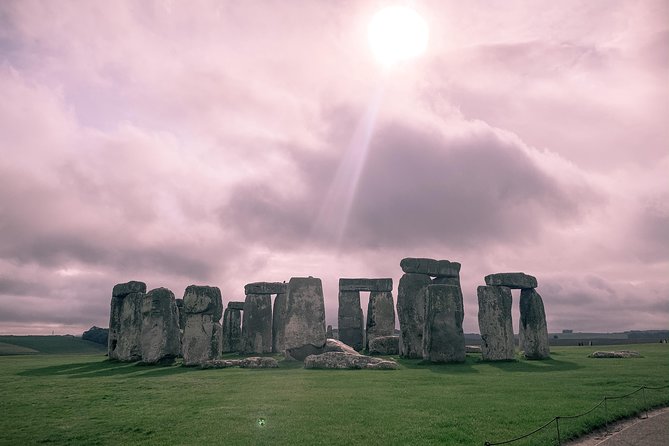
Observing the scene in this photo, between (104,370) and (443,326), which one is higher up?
(443,326)

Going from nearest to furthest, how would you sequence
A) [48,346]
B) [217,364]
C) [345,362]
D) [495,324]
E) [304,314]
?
1. [345,362]
2. [217,364]
3. [495,324]
4. [304,314]
5. [48,346]

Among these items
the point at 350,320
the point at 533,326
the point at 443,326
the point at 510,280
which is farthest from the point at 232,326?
the point at 533,326

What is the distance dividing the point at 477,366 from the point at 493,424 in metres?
11.7

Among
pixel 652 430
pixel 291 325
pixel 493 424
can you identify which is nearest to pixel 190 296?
pixel 291 325

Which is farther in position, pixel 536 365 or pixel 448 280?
pixel 448 280

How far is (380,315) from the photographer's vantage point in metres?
34.0

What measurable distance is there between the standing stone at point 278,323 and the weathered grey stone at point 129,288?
29.5 ft

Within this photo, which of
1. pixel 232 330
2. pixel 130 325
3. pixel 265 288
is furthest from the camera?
pixel 232 330

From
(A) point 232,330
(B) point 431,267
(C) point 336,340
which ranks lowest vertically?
(C) point 336,340

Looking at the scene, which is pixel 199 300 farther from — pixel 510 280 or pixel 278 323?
pixel 510 280

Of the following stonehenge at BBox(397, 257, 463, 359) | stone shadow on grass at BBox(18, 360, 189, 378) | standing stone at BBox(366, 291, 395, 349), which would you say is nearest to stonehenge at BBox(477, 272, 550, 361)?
stonehenge at BBox(397, 257, 463, 359)

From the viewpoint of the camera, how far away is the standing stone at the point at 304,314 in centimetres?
2569

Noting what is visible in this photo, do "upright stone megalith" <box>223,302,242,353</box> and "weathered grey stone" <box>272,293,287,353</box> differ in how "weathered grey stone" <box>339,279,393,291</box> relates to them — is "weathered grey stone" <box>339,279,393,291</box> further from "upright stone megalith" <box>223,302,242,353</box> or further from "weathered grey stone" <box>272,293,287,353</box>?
"upright stone megalith" <box>223,302,242,353</box>

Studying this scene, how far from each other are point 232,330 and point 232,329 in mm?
85
